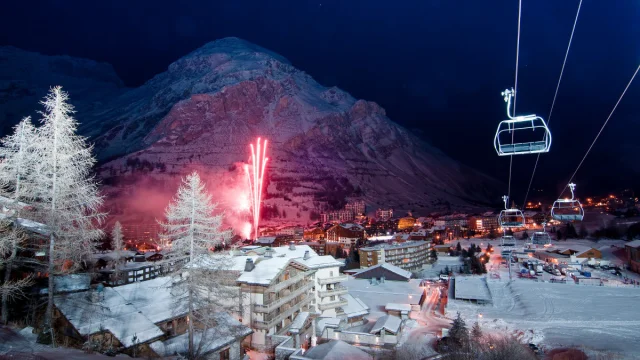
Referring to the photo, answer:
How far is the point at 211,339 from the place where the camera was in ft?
50.2

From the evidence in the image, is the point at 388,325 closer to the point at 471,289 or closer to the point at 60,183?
the point at 471,289

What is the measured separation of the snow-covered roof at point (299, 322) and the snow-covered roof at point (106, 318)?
27.0ft

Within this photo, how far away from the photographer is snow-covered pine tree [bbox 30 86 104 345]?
35.3 ft

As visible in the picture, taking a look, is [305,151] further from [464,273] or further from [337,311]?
[337,311]

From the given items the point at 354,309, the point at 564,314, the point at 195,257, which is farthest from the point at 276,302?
the point at 564,314

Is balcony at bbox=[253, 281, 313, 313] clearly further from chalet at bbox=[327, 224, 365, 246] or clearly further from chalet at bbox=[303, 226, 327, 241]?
chalet at bbox=[303, 226, 327, 241]

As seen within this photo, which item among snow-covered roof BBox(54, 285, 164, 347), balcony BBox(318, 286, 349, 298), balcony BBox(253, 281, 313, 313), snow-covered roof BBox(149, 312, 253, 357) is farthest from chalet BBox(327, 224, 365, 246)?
snow-covered roof BBox(54, 285, 164, 347)

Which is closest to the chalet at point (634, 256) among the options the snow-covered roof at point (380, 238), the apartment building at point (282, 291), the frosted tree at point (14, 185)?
the snow-covered roof at point (380, 238)

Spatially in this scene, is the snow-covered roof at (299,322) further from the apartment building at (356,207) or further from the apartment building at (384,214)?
the apartment building at (384,214)

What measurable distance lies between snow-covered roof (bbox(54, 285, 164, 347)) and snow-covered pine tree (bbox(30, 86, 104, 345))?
1770mm

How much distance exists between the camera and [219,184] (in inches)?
4129

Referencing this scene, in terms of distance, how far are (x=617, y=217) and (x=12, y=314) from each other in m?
114

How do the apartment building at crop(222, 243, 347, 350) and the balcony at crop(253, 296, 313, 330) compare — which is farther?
the apartment building at crop(222, 243, 347, 350)

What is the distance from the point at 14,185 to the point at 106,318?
5651mm
